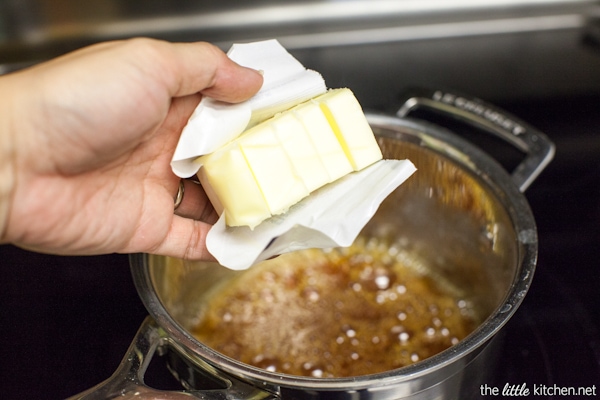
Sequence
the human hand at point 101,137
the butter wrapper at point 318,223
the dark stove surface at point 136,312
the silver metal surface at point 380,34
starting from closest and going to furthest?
the human hand at point 101,137, the butter wrapper at point 318,223, the dark stove surface at point 136,312, the silver metal surface at point 380,34

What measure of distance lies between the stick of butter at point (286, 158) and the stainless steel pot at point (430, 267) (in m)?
0.15

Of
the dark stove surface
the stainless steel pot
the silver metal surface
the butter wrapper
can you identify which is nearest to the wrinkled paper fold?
the butter wrapper

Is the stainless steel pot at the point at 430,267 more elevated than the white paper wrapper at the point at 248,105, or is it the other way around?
the white paper wrapper at the point at 248,105

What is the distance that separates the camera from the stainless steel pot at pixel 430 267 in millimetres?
641

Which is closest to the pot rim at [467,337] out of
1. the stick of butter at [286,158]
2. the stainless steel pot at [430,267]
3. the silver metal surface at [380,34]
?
the stainless steel pot at [430,267]

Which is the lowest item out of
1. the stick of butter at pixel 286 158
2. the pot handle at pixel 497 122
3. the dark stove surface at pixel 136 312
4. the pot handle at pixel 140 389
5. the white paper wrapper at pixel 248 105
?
the dark stove surface at pixel 136 312

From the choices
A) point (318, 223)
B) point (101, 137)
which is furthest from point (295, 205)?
point (101, 137)

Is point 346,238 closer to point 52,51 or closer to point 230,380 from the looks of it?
point 230,380

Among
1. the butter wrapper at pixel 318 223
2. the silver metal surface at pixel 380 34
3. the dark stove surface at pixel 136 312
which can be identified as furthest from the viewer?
the silver metal surface at pixel 380 34

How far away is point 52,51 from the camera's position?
1258 millimetres

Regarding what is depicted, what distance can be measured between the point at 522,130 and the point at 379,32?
464 mm

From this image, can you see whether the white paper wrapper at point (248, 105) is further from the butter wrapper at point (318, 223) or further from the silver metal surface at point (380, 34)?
the silver metal surface at point (380, 34)

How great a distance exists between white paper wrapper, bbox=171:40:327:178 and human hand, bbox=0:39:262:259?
0.02 m

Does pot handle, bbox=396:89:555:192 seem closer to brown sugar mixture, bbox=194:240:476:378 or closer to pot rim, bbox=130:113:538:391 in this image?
pot rim, bbox=130:113:538:391
